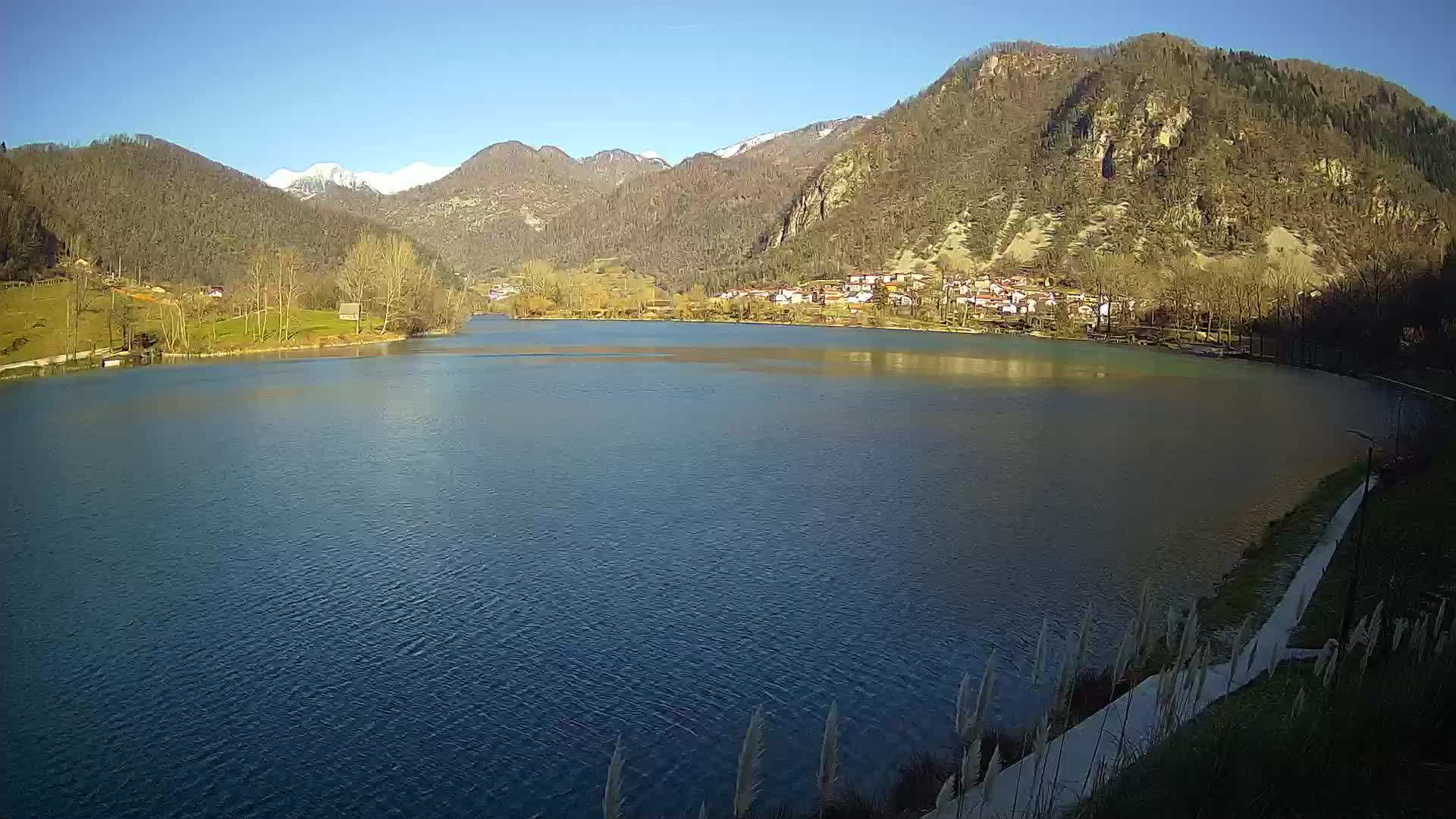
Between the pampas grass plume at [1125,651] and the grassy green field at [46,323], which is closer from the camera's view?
the pampas grass plume at [1125,651]

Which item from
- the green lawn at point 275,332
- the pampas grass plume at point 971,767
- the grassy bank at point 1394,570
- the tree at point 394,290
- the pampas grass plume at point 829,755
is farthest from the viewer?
the tree at point 394,290

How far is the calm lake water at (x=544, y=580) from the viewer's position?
884 centimetres

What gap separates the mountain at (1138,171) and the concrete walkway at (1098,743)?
313ft

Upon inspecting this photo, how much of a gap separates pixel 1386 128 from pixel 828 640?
516 ft

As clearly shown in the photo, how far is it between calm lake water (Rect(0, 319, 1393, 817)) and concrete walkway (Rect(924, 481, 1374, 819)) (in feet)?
4.21

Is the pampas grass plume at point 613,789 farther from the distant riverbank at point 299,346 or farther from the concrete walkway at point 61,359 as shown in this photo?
the distant riverbank at point 299,346

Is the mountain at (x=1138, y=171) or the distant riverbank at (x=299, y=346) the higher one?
the mountain at (x=1138, y=171)

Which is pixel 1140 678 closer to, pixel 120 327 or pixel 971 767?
pixel 971 767

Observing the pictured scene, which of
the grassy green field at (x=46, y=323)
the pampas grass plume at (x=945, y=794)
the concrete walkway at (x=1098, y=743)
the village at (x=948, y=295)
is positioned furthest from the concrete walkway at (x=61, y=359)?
the village at (x=948, y=295)

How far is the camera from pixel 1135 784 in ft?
19.5

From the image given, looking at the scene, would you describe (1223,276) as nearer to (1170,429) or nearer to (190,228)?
(1170,429)

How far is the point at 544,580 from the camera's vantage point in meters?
14.0

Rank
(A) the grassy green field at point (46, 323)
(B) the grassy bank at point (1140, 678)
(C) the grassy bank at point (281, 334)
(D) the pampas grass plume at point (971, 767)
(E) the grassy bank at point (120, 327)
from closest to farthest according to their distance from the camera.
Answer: (D) the pampas grass plume at point (971, 767)
(B) the grassy bank at point (1140, 678)
(A) the grassy green field at point (46, 323)
(E) the grassy bank at point (120, 327)
(C) the grassy bank at point (281, 334)

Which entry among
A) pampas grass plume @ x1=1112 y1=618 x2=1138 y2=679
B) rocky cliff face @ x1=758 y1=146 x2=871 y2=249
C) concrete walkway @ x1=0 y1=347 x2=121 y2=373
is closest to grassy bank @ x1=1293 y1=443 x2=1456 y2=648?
pampas grass plume @ x1=1112 y1=618 x2=1138 y2=679
